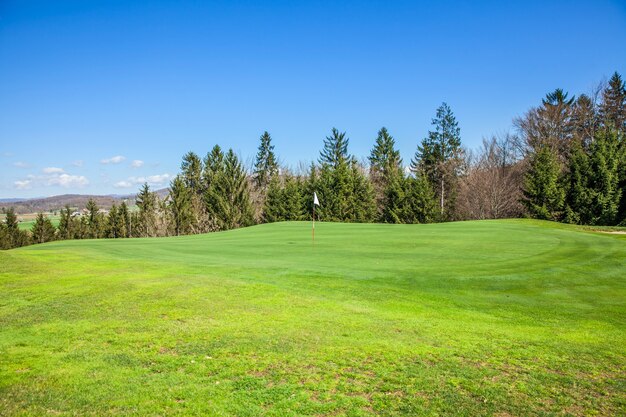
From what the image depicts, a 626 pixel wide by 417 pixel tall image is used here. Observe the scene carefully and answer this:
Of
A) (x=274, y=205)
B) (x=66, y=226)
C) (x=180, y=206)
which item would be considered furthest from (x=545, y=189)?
(x=66, y=226)

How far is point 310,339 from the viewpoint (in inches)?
227

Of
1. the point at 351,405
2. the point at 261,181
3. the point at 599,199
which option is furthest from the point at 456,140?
the point at 351,405

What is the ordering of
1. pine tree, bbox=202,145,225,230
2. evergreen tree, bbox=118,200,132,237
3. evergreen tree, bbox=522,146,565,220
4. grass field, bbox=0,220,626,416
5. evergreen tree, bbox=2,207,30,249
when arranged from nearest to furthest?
grass field, bbox=0,220,626,416
evergreen tree, bbox=522,146,565,220
pine tree, bbox=202,145,225,230
evergreen tree, bbox=118,200,132,237
evergreen tree, bbox=2,207,30,249

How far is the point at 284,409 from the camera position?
12.6ft

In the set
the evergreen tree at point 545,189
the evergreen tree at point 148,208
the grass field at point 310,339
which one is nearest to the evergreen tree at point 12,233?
the evergreen tree at point 148,208

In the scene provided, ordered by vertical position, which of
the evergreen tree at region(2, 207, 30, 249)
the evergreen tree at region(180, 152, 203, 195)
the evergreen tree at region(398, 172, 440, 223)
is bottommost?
the evergreen tree at region(2, 207, 30, 249)

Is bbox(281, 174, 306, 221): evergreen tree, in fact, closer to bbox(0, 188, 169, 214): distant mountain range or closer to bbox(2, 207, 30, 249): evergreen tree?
bbox(0, 188, 169, 214): distant mountain range

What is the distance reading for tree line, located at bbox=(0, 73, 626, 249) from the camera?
36.2 meters

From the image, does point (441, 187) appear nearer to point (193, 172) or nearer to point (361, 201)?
point (361, 201)

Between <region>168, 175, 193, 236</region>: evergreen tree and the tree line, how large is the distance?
0.14 meters

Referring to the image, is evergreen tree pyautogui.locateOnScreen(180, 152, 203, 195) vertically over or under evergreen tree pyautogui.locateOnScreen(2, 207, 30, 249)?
over

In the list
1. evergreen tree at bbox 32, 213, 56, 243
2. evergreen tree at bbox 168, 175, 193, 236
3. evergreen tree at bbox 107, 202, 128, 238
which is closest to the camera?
evergreen tree at bbox 168, 175, 193, 236

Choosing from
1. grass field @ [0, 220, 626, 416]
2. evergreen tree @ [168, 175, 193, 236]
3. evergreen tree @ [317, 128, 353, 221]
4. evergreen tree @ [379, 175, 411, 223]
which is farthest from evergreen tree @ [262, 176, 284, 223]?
grass field @ [0, 220, 626, 416]

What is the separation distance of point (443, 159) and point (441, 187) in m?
5.26
